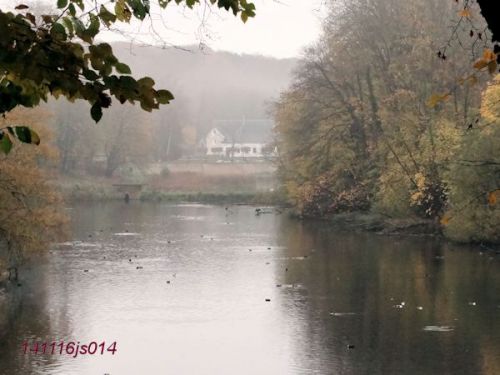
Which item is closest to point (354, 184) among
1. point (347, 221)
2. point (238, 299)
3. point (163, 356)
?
point (347, 221)

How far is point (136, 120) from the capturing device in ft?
326

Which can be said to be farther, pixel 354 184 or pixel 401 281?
pixel 354 184

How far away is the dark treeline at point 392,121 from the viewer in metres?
40.8

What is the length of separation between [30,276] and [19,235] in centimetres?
419

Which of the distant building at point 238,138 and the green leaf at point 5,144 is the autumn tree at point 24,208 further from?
the distant building at point 238,138

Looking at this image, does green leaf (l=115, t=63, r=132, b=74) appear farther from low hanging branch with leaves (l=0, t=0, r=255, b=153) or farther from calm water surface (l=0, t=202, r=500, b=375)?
calm water surface (l=0, t=202, r=500, b=375)

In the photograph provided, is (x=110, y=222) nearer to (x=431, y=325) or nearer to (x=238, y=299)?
(x=238, y=299)

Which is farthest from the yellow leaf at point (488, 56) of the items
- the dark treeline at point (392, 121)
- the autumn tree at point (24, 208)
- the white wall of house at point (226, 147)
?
the white wall of house at point (226, 147)

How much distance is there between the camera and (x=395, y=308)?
85.4 ft

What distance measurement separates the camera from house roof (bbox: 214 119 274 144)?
159 meters

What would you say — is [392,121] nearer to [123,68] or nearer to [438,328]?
[438,328]

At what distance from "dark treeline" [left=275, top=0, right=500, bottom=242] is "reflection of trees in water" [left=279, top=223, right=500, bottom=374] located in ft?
13.0

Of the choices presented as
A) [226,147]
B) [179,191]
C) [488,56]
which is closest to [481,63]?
[488,56]

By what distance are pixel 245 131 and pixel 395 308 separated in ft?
449
